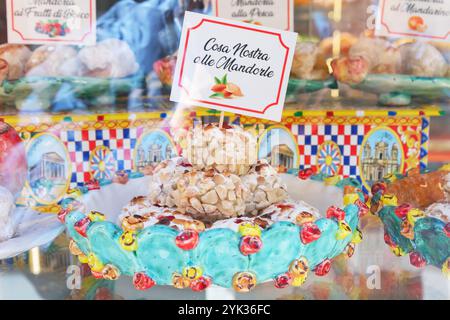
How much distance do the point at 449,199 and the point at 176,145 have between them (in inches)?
27.9

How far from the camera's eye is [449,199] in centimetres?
132

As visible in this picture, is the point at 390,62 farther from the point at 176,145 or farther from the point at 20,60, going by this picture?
the point at 20,60

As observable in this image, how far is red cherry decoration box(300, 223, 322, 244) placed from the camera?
1.05 m

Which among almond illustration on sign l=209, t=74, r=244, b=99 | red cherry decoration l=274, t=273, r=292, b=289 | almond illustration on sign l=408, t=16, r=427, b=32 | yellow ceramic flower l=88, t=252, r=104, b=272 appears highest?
almond illustration on sign l=408, t=16, r=427, b=32

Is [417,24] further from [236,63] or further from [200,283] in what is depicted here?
[200,283]

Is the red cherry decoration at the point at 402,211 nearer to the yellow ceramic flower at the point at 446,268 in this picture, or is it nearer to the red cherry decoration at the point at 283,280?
the yellow ceramic flower at the point at 446,268

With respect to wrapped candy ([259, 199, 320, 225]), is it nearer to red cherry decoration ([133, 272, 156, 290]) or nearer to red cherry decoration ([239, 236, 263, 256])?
red cherry decoration ([239, 236, 263, 256])

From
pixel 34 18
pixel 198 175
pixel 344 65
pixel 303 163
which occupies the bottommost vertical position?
pixel 303 163

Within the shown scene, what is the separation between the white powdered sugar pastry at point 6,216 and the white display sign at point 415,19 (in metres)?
1.04

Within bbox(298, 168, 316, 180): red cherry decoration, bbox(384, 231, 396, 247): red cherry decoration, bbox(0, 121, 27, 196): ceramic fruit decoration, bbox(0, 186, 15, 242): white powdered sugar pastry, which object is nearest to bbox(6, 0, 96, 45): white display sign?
bbox(0, 121, 27, 196): ceramic fruit decoration

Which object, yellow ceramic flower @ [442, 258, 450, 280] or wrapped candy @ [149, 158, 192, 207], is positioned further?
wrapped candy @ [149, 158, 192, 207]

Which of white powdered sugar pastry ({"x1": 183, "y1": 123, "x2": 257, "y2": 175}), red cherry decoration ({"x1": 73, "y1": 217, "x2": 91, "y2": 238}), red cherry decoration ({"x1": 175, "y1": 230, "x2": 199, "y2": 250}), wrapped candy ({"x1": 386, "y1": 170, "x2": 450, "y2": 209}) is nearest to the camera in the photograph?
red cherry decoration ({"x1": 175, "y1": 230, "x2": 199, "y2": 250})

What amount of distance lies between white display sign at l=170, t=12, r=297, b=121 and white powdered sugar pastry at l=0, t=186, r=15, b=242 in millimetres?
476
